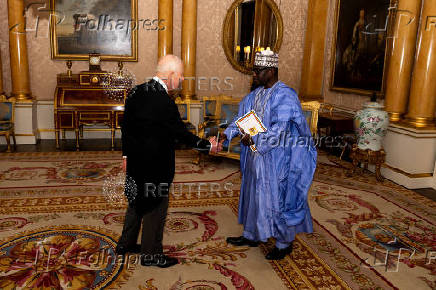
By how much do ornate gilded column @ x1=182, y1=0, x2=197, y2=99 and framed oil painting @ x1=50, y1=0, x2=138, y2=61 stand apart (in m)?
1.02

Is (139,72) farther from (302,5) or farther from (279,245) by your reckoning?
(279,245)

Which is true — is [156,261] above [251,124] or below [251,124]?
below

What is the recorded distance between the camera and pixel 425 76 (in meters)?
5.27

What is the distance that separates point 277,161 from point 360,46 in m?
4.77

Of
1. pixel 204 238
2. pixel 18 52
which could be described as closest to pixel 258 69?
pixel 204 238

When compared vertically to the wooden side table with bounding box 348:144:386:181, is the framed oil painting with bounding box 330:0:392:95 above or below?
above

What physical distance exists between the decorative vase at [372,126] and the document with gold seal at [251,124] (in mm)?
3099

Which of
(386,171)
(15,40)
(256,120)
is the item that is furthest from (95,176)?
(386,171)

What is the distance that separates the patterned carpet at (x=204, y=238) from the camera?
9.18ft

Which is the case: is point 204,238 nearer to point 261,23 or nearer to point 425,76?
point 425,76

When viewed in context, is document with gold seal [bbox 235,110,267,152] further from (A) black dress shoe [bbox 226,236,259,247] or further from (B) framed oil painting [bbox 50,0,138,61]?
(B) framed oil painting [bbox 50,0,138,61]

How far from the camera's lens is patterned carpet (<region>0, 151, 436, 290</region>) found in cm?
280

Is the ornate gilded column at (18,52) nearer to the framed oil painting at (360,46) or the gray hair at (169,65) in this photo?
the gray hair at (169,65)

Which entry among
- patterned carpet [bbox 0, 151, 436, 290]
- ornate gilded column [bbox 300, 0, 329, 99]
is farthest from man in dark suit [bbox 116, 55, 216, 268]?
ornate gilded column [bbox 300, 0, 329, 99]
